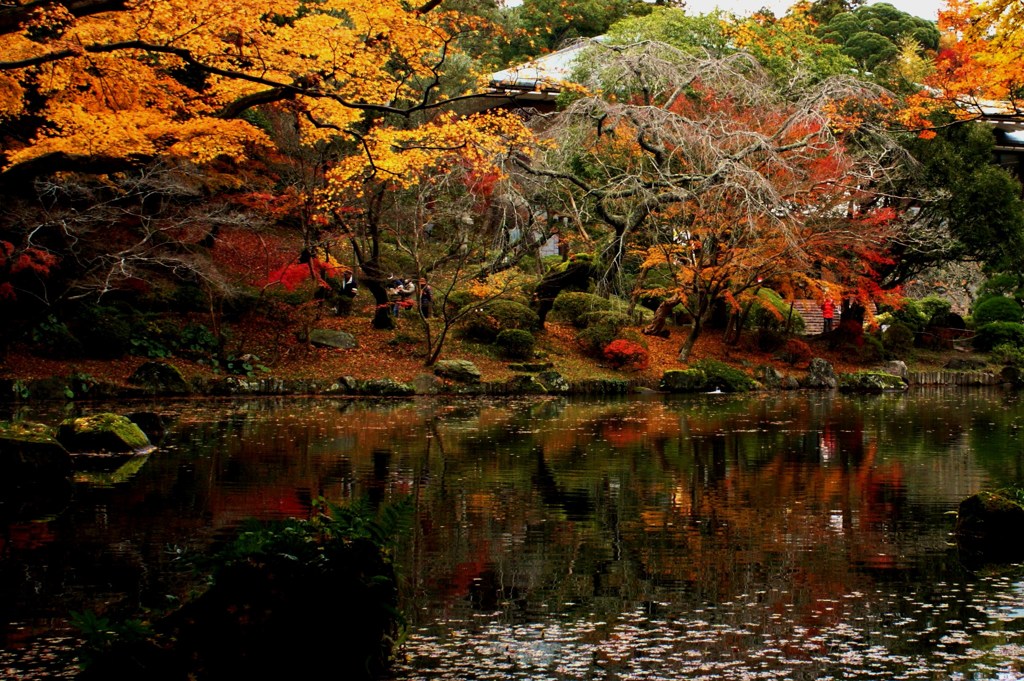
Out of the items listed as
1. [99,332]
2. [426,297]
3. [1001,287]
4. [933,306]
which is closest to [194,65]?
[99,332]

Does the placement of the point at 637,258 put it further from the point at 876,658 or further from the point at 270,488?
the point at 876,658

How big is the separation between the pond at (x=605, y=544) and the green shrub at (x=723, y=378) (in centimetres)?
847

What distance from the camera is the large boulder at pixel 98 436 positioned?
42.8 feet

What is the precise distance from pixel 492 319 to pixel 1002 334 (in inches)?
613

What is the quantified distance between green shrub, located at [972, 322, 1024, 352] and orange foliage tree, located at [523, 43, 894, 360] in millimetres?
6222

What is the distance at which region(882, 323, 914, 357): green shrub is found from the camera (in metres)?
30.3

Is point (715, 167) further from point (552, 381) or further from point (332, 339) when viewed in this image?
point (332, 339)

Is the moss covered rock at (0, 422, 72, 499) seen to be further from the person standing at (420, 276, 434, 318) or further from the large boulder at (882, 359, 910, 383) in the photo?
the large boulder at (882, 359, 910, 383)

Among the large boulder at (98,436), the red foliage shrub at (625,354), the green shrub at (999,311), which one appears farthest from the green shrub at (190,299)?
the green shrub at (999,311)

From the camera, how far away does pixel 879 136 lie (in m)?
25.4

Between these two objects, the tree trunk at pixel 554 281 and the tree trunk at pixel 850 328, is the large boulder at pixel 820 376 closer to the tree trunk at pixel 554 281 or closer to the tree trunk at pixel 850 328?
the tree trunk at pixel 850 328

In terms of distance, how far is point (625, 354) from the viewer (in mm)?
24844

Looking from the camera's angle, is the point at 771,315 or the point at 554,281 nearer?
the point at 554,281

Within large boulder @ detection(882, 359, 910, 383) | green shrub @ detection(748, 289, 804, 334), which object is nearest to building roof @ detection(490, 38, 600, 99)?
green shrub @ detection(748, 289, 804, 334)
